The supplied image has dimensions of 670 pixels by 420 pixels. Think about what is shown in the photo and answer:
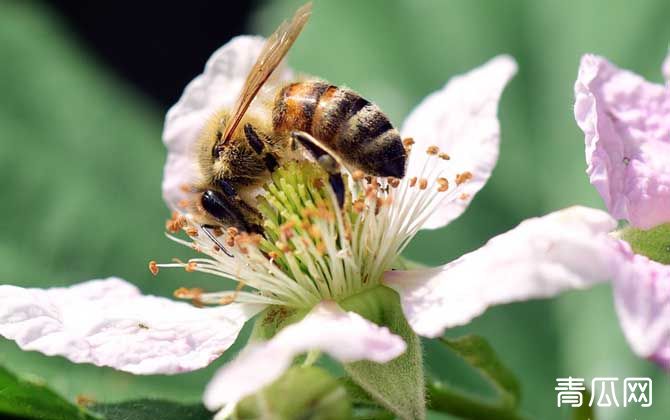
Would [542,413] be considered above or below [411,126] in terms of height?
below

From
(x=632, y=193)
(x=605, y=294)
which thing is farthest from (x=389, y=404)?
(x=605, y=294)

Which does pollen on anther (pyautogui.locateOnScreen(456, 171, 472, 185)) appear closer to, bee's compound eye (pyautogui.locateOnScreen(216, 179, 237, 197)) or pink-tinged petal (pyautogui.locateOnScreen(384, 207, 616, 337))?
pink-tinged petal (pyautogui.locateOnScreen(384, 207, 616, 337))

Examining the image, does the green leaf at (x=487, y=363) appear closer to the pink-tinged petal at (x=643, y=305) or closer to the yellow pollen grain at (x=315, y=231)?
the yellow pollen grain at (x=315, y=231)

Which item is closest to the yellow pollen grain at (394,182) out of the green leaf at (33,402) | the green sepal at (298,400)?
the green sepal at (298,400)

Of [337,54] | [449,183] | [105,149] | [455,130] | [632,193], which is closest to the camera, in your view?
[632,193]

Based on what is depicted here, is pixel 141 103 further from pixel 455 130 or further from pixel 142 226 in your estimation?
pixel 455 130

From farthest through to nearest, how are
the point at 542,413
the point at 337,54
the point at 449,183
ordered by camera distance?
the point at 337,54 → the point at 542,413 → the point at 449,183

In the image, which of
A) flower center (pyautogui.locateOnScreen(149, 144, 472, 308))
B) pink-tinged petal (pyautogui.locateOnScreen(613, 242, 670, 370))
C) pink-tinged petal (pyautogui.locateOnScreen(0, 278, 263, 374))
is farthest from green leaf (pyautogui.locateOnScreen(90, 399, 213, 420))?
pink-tinged petal (pyautogui.locateOnScreen(613, 242, 670, 370))

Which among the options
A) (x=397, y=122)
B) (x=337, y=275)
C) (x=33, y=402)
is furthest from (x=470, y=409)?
(x=397, y=122)
